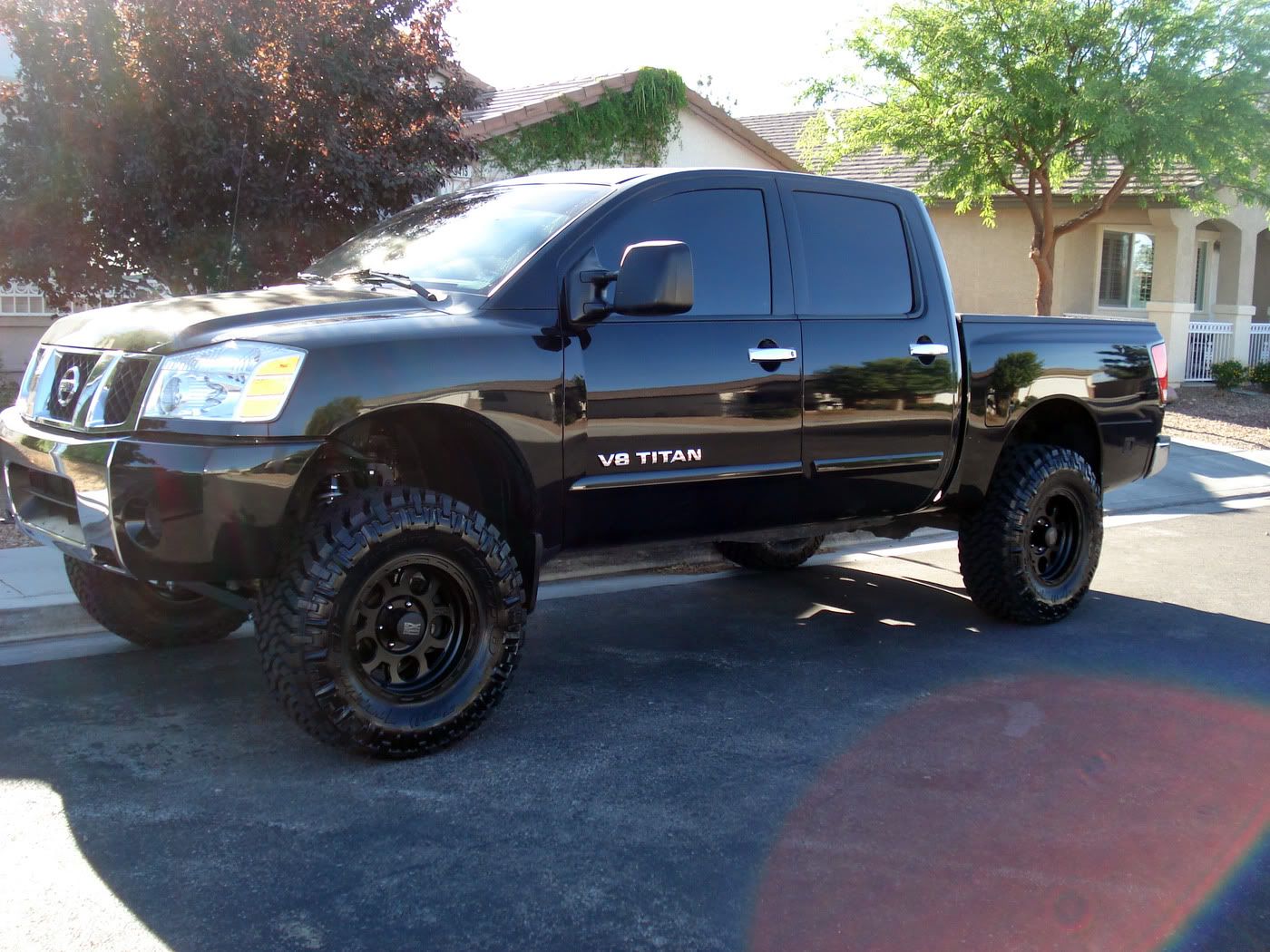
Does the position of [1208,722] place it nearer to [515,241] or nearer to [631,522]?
[631,522]

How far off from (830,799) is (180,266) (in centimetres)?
683

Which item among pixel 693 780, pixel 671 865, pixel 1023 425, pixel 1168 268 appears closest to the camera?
pixel 671 865

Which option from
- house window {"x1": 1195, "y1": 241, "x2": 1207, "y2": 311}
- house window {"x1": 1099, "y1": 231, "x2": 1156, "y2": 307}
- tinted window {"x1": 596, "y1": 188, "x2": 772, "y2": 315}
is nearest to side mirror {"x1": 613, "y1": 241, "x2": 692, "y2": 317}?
tinted window {"x1": 596, "y1": 188, "x2": 772, "y2": 315}

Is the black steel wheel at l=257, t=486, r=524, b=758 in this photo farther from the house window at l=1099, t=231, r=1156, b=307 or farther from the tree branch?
the house window at l=1099, t=231, r=1156, b=307

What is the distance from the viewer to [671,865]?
3.61 m

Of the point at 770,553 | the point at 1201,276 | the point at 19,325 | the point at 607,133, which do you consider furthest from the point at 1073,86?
the point at 19,325

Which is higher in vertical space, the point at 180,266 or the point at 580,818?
the point at 180,266

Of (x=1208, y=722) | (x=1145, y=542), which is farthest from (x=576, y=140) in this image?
(x=1208, y=722)

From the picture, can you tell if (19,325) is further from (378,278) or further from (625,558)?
(378,278)

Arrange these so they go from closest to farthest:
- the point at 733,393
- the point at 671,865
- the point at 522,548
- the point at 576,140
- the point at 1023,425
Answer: the point at 671,865
the point at 522,548
the point at 733,393
the point at 1023,425
the point at 576,140

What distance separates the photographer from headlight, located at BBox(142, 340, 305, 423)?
3967 millimetres

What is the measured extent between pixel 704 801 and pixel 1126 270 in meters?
21.9

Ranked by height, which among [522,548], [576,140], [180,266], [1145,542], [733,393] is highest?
[576,140]

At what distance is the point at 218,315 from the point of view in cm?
419
